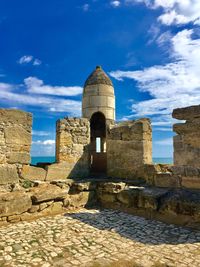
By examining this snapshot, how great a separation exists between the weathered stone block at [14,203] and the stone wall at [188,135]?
4074mm

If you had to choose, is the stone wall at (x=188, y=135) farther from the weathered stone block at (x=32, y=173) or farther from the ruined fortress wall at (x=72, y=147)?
the weathered stone block at (x=32, y=173)

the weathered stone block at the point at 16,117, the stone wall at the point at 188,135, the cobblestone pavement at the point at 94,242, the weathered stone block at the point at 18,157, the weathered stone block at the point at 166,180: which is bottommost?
the cobblestone pavement at the point at 94,242

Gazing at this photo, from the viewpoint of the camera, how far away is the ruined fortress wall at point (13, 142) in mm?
6887

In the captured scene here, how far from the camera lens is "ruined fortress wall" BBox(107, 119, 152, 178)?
8523mm

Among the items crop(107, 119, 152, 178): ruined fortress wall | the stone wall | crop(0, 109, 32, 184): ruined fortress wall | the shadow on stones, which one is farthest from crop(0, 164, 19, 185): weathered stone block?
the stone wall

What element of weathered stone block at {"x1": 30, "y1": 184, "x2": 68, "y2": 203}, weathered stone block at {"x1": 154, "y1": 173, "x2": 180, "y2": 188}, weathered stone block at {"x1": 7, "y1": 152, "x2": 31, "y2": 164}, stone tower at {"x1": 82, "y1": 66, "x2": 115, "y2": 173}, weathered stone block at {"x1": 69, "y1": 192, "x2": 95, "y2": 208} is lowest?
weathered stone block at {"x1": 69, "y1": 192, "x2": 95, "y2": 208}

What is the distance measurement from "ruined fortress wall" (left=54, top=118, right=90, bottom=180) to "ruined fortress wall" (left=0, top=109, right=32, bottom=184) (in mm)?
1123

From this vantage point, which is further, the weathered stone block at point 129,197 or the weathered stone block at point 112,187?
the weathered stone block at point 112,187

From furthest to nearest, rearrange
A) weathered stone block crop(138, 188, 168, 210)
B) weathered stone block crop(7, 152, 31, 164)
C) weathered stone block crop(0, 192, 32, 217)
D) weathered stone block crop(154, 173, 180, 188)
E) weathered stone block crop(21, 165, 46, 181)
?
1. weathered stone block crop(21, 165, 46, 181)
2. weathered stone block crop(7, 152, 31, 164)
3. weathered stone block crop(154, 173, 180, 188)
4. weathered stone block crop(138, 188, 168, 210)
5. weathered stone block crop(0, 192, 32, 217)

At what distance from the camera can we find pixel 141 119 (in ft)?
29.3

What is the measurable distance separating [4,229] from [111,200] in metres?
3.24

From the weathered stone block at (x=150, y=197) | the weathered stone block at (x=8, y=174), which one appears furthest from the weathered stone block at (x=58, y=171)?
the weathered stone block at (x=150, y=197)

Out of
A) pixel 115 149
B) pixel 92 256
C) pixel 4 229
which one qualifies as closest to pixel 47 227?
pixel 4 229

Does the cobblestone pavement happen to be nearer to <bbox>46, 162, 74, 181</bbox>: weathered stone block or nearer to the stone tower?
<bbox>46, 162, 74, 181</bbox>: weathered stone block
